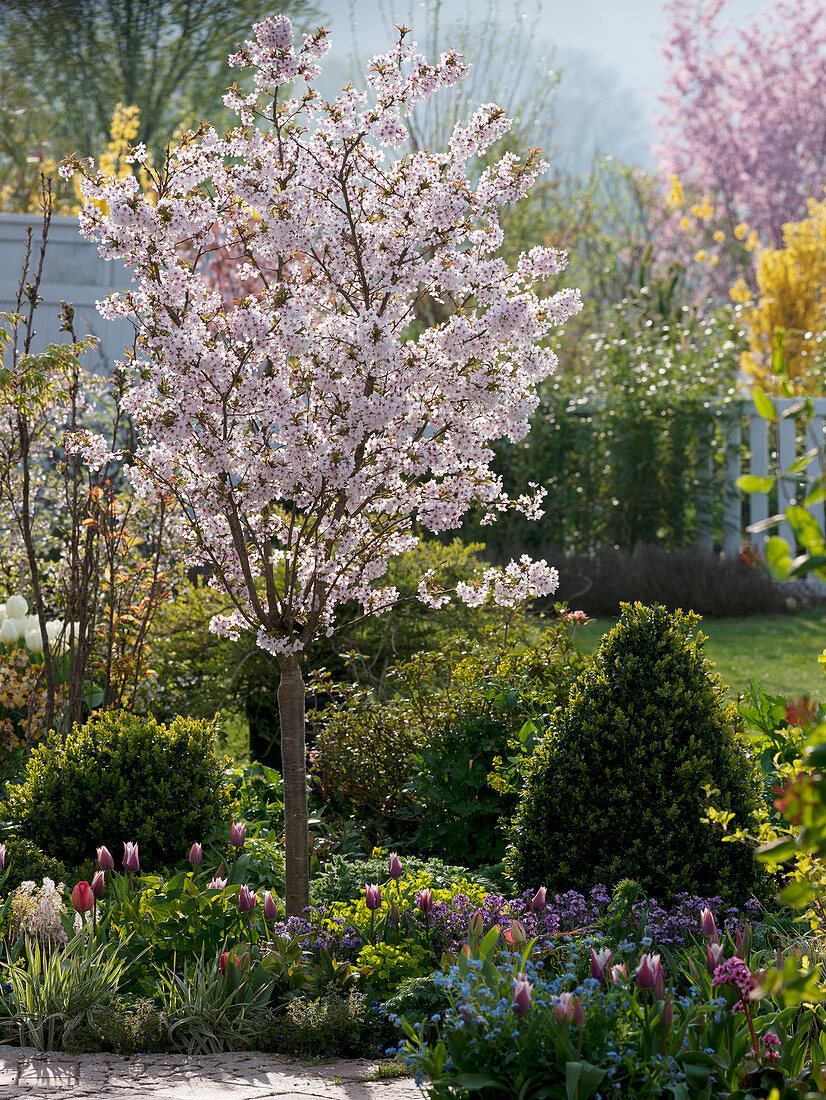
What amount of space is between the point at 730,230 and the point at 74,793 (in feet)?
62.0

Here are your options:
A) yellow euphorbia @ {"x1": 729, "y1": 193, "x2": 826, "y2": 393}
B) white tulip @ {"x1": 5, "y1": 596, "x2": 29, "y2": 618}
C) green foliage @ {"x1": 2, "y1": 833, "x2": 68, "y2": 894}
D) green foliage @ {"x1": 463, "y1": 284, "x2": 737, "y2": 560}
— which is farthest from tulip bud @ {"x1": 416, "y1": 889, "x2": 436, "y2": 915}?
yellow euphorbia @ {"x1": 729, "y1": 193, "x2": 826, "y2": 393}

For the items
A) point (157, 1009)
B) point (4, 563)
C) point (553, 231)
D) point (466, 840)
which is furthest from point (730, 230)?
point (157, 1009)

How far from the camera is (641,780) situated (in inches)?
131

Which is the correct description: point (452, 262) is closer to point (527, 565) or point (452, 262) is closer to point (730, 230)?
point (527, 565)

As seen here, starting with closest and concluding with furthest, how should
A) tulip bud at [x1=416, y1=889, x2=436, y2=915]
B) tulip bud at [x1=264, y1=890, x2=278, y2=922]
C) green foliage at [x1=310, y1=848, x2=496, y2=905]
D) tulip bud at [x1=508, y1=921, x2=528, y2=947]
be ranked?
tulip bud at [x1=508, y1=921, x2=528, y2=947] → tulip bud at [x1=416, y1=889, x2=436, y2=915] → tulip bud at [x1=264, y1=890, x2=278, y2=922] → green foliage at [x1=310, y1=848, x2=496, y2=905]

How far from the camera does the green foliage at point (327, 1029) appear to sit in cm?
281

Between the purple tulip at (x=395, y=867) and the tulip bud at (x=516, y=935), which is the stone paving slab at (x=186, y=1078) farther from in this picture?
the purple tulip at (x=395, y=867)

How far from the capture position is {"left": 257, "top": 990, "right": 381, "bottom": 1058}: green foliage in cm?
281

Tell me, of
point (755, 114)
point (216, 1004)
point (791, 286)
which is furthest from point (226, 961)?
point (755, 114)

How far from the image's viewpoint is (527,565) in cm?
359

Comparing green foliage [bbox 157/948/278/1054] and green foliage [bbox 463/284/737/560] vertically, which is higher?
green foliage [bbox 463/284/737/560]

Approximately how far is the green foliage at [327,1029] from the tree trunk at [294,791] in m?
0.45

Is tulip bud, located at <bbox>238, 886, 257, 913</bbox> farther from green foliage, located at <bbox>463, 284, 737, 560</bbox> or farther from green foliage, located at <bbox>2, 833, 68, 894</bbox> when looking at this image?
green foliage, located at <bbox>463, 284, 737, 560</bbox>

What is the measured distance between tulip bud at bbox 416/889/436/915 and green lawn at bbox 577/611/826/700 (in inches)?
Result: 146
